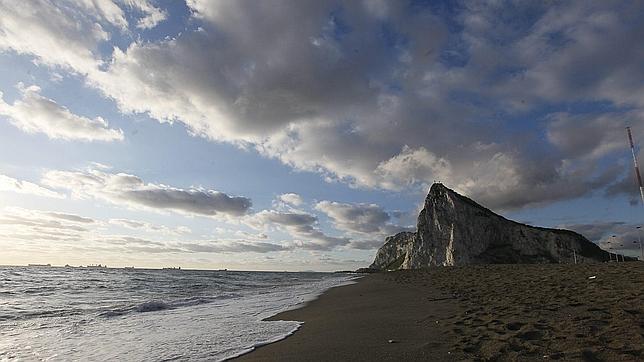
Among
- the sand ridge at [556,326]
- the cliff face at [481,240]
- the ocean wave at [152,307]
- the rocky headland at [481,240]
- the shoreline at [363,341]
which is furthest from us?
the cliff face at [481,240]

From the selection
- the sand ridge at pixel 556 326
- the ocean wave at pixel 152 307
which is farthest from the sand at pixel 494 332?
the ocean wave at pixel 152 307

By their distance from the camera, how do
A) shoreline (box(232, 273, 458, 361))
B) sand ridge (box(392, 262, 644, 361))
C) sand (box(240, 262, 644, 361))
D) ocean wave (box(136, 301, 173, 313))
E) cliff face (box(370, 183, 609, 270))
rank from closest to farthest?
sand ridge (box(392, 262, 644, 361)), sand (box(240, 262, 644, 361)), shoreline (box(232, 273, 458, 361)), ocean wave (box(136, 301, 173, 313)), cliff face (box(370, 183, 609, 270))

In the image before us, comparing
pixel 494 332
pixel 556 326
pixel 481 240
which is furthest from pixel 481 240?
pixel 494 332

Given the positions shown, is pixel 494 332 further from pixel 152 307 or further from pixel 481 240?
pixel 481 240

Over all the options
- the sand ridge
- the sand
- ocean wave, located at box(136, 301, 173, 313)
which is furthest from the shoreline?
ocean wave, located at box(136, 301, 173, 313)

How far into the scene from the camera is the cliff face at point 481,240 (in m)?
116

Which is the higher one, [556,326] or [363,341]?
[556,326]

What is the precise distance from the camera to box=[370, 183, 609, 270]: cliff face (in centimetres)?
11588

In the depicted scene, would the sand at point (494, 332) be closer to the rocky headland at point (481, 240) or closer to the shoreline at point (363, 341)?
the shoreline at point (363, 341)

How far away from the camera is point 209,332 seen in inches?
494

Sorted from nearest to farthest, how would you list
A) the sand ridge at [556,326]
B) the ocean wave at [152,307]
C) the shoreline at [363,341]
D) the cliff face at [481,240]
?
the sand ridge at [556,326]
the shoreline at [363,341]
the ocean wave at [152,307]
the cliff face at [481,240]

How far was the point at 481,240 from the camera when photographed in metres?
119

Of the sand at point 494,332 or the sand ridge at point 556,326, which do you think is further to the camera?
the sand at point 494,332

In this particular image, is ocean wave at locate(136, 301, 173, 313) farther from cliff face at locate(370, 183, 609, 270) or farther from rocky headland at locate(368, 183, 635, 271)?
cliff face at locate(370, 183, 609, 270)
